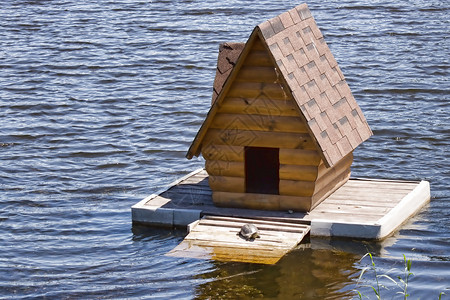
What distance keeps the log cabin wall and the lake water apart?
0.75 m

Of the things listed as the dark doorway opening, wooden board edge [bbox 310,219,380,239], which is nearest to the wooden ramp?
wooden board edge [bbox 310,219,380,239]

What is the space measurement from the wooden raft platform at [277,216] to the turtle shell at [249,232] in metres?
0.07

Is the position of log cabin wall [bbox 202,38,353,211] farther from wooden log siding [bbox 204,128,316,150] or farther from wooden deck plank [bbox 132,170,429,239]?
wooden deck plank [bbox 132,170,429,239]

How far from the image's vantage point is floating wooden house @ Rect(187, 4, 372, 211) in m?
11.9

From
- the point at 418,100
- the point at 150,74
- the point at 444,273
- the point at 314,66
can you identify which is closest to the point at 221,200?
the point at 314,66

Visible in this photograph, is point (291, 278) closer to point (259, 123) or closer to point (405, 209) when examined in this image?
point (259, 123)

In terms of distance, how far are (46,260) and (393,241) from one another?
3916mm

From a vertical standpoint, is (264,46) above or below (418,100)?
above

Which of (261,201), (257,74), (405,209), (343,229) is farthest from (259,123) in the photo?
(405,209)

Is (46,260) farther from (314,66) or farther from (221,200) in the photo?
(314,66)

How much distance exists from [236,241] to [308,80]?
6.55 feet

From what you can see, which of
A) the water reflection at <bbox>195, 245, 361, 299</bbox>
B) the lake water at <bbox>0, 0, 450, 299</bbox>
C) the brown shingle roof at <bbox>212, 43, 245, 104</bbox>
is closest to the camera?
the water reflection at <bbox>195, 245, 361, 299</bbox>

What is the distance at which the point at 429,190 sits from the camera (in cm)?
1353

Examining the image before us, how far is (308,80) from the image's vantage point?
12133 millimetres
